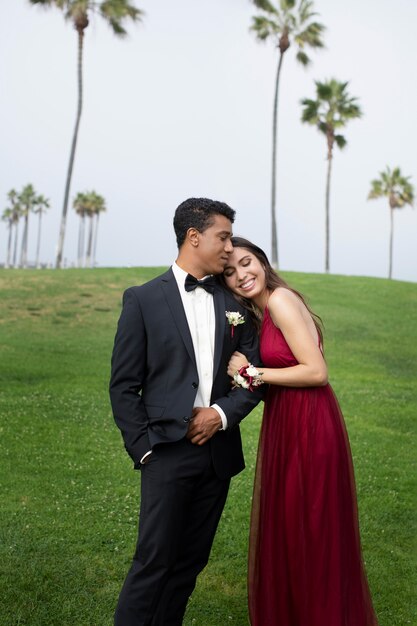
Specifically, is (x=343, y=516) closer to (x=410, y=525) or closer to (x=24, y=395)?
(x=410, y=525)

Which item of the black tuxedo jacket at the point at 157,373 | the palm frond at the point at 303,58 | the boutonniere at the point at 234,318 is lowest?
the black tuxedo jacket at the point at 157,373

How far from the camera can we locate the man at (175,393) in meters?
4.69

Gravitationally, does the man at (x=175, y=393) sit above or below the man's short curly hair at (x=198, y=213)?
below

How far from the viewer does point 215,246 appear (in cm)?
473

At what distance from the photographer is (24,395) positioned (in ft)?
53.9

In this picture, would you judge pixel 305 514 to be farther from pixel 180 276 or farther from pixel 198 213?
pixel 198 213

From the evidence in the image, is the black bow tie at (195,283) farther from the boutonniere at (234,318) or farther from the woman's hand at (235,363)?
the woman's hand at (235,363)

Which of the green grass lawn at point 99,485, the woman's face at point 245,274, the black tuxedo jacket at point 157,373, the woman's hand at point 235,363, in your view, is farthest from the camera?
the green grass lawn at point 99,485

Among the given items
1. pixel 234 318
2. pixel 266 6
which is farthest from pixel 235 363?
pixel 266 6

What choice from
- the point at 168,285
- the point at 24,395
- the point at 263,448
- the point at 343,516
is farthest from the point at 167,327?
the point at 24,395

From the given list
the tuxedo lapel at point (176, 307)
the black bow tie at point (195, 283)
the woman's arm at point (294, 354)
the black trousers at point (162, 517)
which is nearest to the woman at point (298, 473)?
the woman's arm at point (294, 354)

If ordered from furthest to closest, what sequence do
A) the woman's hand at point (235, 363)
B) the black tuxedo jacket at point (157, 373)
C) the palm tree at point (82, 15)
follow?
the palm tree at point (82, 15) < the woman's hand at point (235, 363) < the black tuxedo jacket at point (157, 373)

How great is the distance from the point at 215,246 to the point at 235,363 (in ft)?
2.64

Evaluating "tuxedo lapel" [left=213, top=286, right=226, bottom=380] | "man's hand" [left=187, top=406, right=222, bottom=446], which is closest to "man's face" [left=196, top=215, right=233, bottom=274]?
"tuxedo lapel" [left=213, top=286, right=226, bottom=380]
